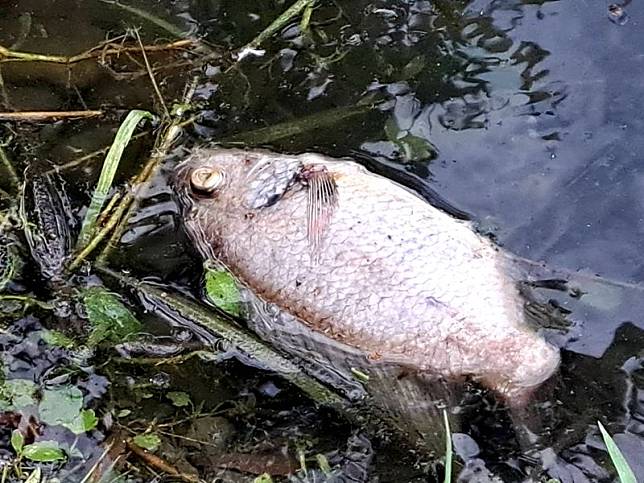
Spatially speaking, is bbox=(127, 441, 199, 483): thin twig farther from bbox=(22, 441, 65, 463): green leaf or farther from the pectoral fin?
the pectoral fin

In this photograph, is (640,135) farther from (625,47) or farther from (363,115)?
(363,115)

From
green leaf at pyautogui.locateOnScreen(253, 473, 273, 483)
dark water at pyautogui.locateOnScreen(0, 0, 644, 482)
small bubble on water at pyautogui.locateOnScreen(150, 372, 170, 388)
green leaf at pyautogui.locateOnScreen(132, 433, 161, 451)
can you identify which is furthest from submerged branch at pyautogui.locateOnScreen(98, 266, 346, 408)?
green leaf at pyautogui.locateOnScreen(132, 433, 161, 451)

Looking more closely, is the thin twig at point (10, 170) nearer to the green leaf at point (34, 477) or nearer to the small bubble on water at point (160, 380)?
the small bubble on water at point (160, 380)

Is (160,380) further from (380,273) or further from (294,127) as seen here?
(294,127)

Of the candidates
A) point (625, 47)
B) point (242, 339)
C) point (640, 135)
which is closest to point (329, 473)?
point (242, 339)

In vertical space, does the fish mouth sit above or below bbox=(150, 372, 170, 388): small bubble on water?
above

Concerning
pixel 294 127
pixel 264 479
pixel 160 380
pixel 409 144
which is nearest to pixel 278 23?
pixel 294 127

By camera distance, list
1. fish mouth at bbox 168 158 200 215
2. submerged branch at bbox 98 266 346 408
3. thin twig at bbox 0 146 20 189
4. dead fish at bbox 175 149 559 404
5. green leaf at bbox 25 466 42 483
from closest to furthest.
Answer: dead fish at bbox 175 149 559 404
green leaf at bbox 25 466 42 483
submerged branch at bbox 98 266 346 408
fish mouth at bbox 168 158 200 215
thin twig at bbox 0 146 20 189
